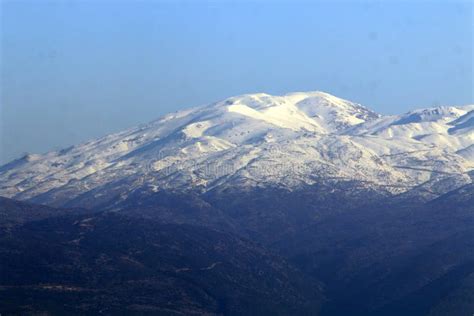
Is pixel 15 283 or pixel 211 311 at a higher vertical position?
pixel 15 283

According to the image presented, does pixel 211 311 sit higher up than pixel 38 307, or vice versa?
pixel 38 307

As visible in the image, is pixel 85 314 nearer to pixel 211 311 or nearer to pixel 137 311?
pixel 137 311

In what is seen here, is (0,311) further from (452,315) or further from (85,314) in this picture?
(452,315)

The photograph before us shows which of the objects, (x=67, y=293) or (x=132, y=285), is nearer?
(x=67, y=293)

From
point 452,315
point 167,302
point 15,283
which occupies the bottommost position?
point 452,315

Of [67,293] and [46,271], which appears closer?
[67,293]

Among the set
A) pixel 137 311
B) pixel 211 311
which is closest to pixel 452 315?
pixel 211 311

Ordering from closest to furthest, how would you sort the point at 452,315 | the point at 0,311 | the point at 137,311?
the point at 0,311 → the point at 137,311 → the point at 452,315

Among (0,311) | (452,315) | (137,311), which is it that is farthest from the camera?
(452,315)

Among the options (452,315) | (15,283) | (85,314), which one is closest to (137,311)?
(85,314)
